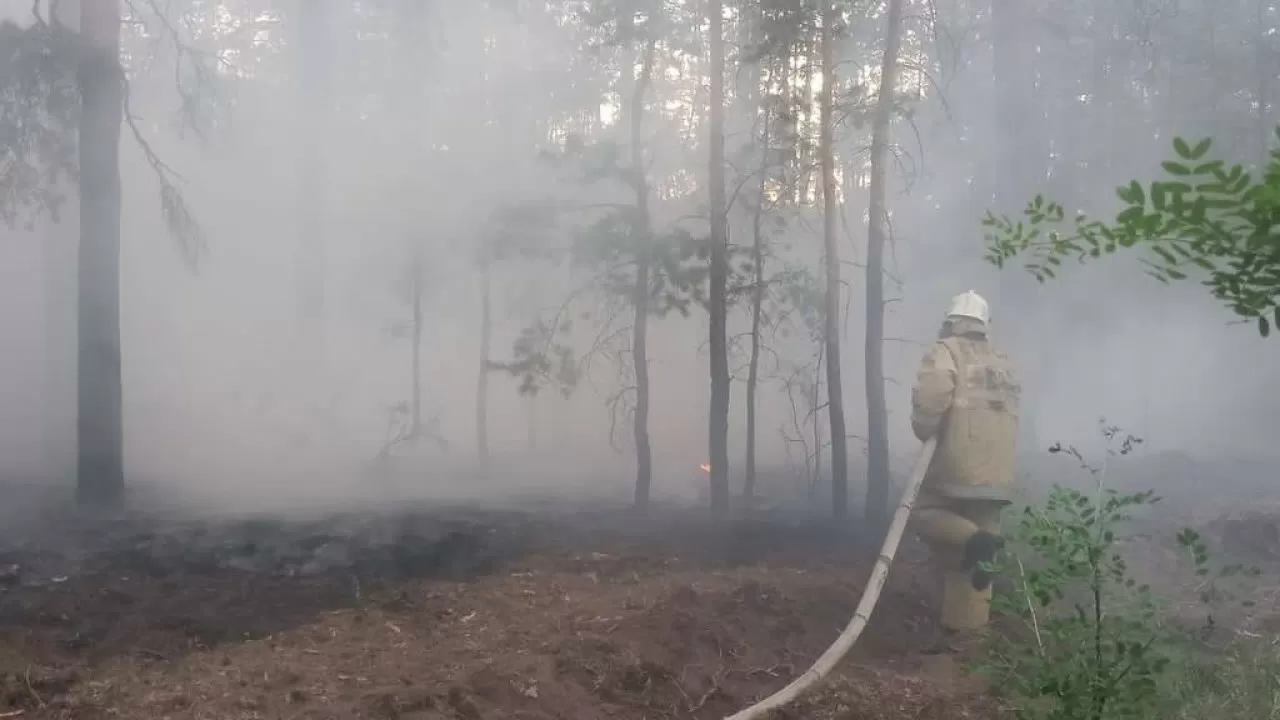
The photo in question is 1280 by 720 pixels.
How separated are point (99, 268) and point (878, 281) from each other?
782 cm

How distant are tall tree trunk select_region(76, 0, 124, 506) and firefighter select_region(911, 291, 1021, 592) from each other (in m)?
7.91

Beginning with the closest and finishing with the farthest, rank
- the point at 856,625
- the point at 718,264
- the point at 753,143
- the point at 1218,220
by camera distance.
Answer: the point at 1218,220, the point at 856,625, the point at 718,264, the point at 753,143

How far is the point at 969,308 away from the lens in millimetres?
6500

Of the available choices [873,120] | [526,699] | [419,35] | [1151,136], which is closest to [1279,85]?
[1151,136]

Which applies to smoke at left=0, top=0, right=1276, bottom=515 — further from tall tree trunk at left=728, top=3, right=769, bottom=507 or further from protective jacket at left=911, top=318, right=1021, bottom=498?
protective jacket at left=911, top=318, right=1021, bottom=498

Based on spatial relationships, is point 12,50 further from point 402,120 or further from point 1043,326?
point 1043,326

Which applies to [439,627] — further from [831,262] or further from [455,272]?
[455,272]

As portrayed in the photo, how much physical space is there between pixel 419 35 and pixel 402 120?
Result: 208 cm

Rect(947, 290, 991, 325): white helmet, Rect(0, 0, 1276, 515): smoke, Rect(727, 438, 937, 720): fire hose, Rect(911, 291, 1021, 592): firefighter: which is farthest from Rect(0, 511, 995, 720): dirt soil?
Rect(0, 0, 1276, 515): smoke

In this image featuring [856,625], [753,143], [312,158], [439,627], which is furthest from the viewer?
[312,158]

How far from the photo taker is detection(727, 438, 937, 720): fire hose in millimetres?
4906

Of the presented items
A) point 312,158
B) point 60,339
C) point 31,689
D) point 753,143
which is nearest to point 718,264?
point 753,143

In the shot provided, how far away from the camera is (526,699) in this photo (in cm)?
489

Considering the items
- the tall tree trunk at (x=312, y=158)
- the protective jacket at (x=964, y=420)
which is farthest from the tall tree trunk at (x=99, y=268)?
the protective jacket at (x=964, y=420)
